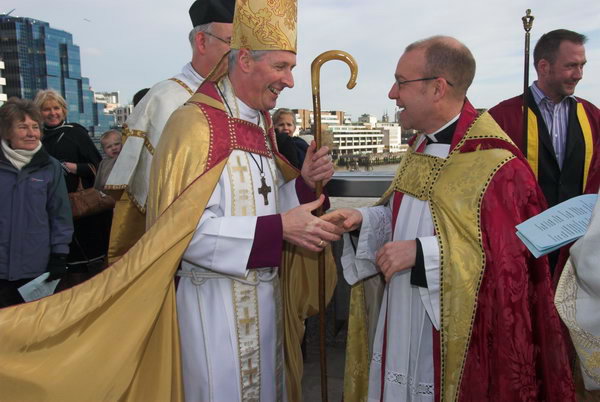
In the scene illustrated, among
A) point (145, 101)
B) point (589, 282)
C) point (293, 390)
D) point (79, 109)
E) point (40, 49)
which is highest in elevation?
point (40, 49)

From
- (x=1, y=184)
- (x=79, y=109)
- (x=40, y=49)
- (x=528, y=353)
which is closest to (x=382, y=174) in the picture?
(x=528, y=353)

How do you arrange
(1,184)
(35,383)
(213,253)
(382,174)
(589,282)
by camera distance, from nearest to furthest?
(589,282)
(35,383)
(213,253)
(1,184)
(382,174)

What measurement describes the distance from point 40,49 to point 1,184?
114 m

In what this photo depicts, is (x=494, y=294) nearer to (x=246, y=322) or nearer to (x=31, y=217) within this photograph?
(x=246, y=322)

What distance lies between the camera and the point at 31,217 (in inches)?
137

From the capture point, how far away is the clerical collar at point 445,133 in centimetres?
229

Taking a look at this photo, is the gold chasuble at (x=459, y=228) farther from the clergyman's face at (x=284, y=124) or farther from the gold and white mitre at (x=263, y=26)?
the clergyman's face at (x=284, y=124)

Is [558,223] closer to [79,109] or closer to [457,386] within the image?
[457,386]

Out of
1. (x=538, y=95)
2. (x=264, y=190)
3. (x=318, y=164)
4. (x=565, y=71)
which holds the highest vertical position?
(x=565, y=71)

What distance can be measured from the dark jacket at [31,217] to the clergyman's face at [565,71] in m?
3.83

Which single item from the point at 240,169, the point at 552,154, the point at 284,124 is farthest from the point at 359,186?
the point at 240,169

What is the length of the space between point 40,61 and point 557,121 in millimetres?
114081

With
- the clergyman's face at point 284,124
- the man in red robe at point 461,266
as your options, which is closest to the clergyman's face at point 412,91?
the man in red robe at point 461,266

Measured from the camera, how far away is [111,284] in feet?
6.15
